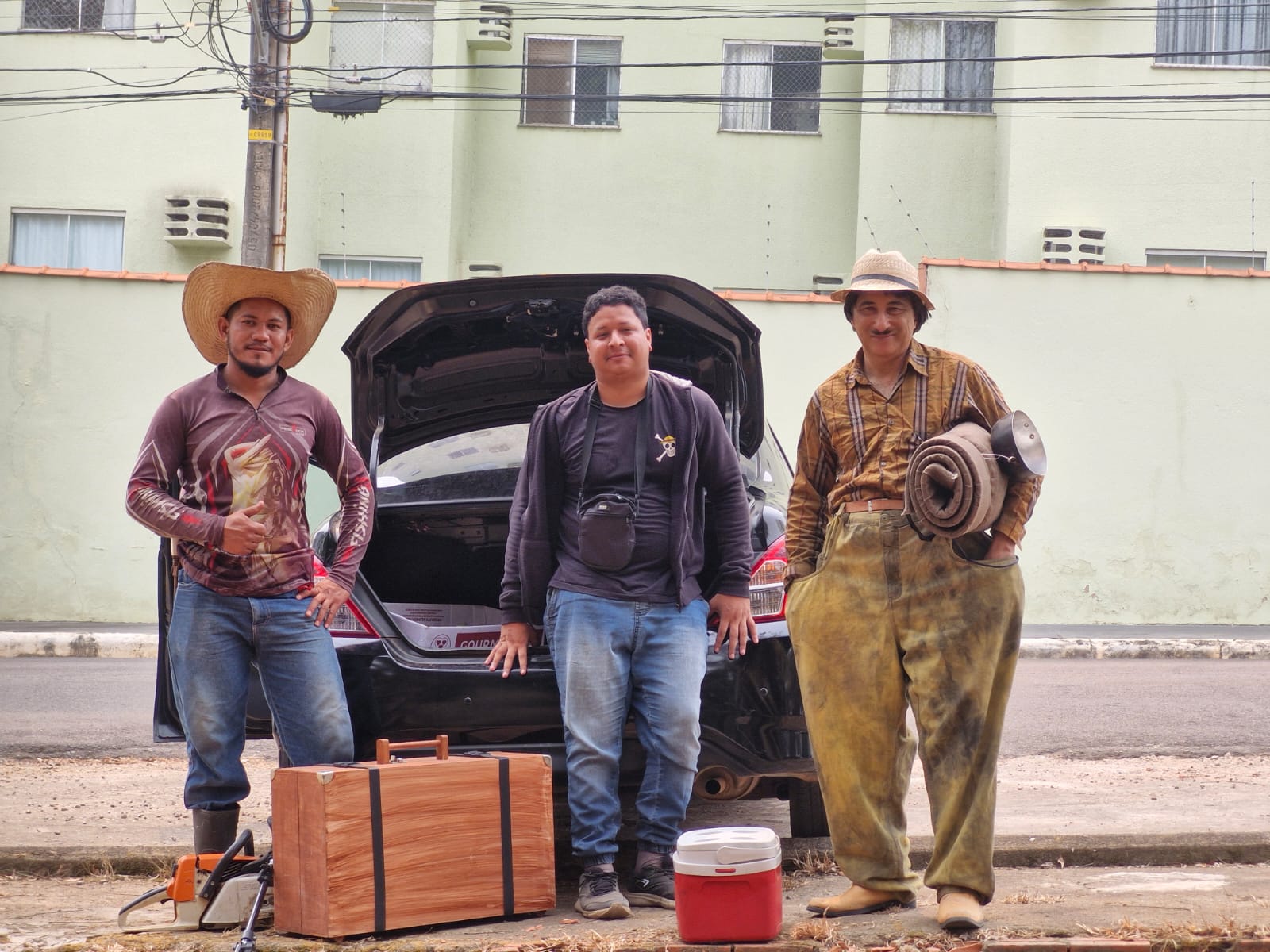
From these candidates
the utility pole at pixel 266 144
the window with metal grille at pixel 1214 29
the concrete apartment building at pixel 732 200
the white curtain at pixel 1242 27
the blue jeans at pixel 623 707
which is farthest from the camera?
the white curtain at pixel 1242 27

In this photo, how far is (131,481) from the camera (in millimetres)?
4355

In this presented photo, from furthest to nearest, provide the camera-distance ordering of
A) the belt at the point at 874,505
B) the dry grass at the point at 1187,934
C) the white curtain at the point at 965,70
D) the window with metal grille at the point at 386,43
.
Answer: the white curtain at the point at 965,70 < the window with metal grille at the point at 386,43 < the belt at the point at 874,505 < the dry grass at the point at 1187,934

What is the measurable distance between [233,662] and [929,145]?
1666 cm

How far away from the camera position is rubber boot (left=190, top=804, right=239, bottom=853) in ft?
14.2

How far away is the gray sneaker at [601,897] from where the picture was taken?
163 inches

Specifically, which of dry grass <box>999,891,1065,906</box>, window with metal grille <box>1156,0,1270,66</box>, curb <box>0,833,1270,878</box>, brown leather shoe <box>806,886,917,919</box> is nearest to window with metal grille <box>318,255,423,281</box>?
window with metal grille <box>1156,0,1270,66</box>

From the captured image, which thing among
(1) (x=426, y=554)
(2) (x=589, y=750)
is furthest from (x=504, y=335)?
(2) (x=589, y=750)

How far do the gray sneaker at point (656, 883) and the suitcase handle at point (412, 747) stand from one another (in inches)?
27.4

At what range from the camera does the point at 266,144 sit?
12.7 metres

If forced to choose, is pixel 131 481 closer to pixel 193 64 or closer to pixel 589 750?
pixel 589 750

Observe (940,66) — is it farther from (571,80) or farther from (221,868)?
(221,868)

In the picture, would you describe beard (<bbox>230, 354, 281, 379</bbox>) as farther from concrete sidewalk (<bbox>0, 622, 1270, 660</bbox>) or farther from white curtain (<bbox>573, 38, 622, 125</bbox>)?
white curtain (<bbox>573, 38, 622, 125</bbox>)

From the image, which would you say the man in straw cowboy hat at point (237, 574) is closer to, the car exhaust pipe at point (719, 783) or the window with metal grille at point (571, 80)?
the car exhaust pipe at point (719, 783)

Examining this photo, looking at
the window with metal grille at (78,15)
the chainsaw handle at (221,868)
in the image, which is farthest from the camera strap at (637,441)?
the window with metal grille at (78,15)
